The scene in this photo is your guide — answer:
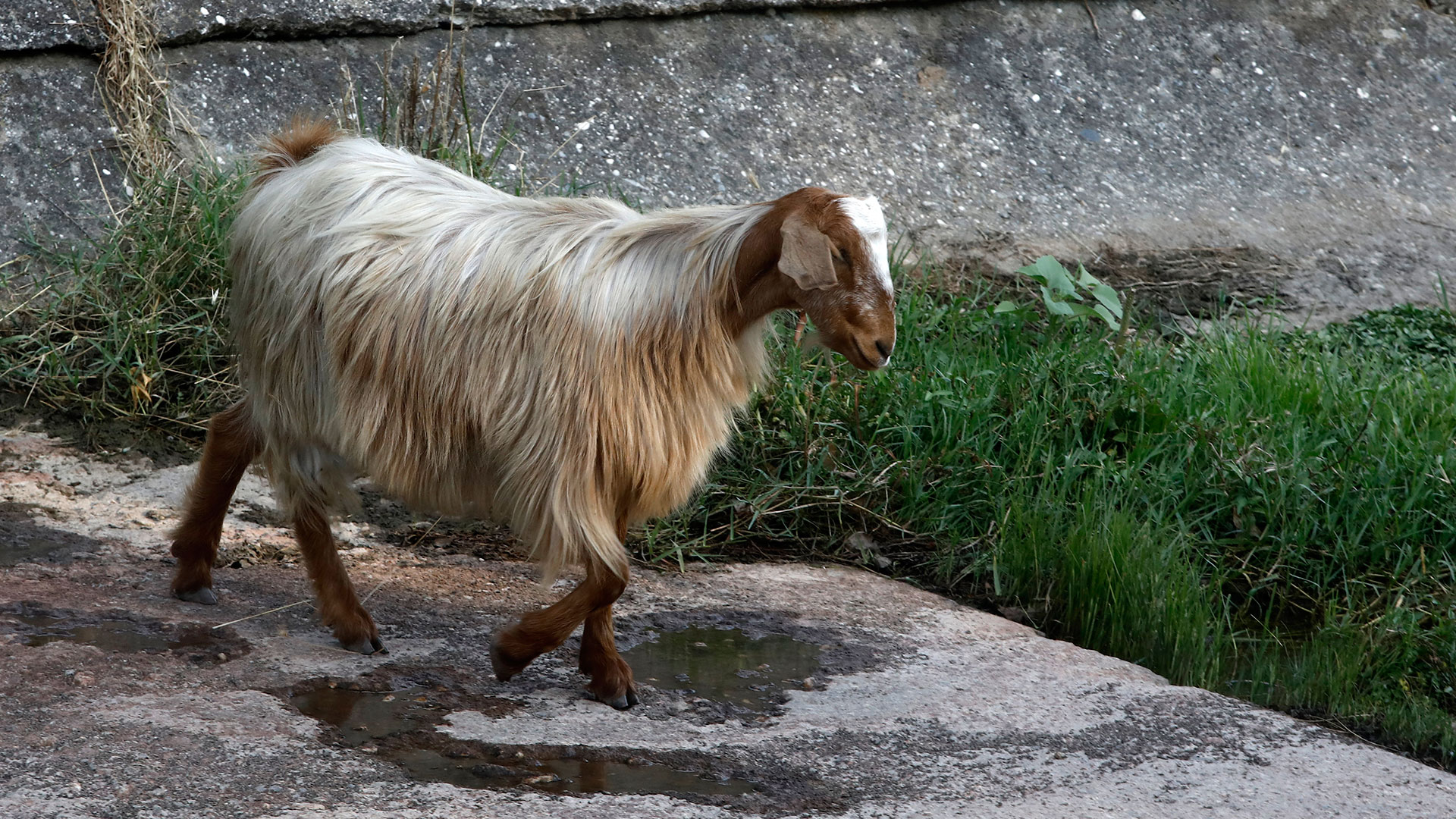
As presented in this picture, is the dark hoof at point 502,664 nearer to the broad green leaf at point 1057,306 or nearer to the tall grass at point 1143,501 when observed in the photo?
the tall grass at point 1143,501

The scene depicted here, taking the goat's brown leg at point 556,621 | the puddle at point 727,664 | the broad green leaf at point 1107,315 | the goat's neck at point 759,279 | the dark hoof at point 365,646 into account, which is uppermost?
the goat's neck at point 759,279

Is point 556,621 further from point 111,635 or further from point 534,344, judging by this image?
point 111,635

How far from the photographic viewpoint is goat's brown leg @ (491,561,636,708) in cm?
335

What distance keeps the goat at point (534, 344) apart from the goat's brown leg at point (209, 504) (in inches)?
6.8

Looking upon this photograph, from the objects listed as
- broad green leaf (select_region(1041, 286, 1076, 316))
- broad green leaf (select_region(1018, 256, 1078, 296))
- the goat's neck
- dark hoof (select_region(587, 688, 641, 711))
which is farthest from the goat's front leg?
broad green leaf (select_region(1018, 256, 1078, 296))

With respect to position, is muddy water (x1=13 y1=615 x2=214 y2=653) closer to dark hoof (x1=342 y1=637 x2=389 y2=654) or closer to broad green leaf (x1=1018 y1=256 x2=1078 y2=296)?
dark hoof (x1=342 y1=637 x2=389 y2=654)

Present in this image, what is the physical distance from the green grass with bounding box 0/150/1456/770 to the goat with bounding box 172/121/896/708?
2.91 feet

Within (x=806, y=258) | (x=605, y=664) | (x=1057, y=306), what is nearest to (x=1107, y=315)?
(x=1057, y=306)

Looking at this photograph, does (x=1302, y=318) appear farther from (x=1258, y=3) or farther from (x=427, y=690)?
(x=427, y=690)

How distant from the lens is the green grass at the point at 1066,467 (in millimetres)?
4246

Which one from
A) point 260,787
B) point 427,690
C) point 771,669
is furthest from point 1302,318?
point 260,787

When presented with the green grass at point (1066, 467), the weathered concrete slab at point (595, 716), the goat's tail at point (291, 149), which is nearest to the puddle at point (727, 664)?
the weathered concrete slab at point (595, 716)

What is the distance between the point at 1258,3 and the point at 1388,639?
5.00 m

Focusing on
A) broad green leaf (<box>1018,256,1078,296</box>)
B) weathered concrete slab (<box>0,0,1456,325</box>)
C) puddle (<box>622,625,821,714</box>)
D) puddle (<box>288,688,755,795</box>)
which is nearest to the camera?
puddle (<box>288,688,755,795</box>)
